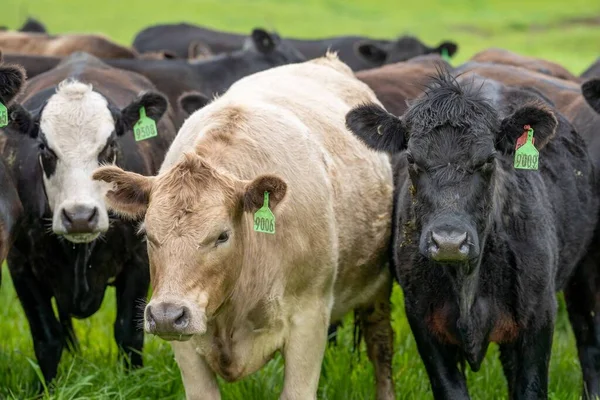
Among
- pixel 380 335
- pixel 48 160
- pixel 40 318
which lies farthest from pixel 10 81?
pixel 380 335

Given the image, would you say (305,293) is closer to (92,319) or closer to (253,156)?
(253,156)

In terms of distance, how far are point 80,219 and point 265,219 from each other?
1727 mm

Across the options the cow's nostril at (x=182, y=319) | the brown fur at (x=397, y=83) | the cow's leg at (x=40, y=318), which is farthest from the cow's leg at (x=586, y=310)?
the cow's leg at (x=40, y=318)

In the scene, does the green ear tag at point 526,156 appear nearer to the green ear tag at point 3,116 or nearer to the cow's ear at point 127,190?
the cow's ear at point 127,190

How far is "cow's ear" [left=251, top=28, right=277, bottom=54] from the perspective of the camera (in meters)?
14.4

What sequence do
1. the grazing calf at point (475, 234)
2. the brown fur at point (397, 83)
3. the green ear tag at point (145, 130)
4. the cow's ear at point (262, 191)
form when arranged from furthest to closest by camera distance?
1. the brown fur at point (397, 83)
2. the green ear tag at point (145, 130)
3. the grazing calf at point (475, 234)
4. the cow's ear at point (262, 191)

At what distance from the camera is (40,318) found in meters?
7.44

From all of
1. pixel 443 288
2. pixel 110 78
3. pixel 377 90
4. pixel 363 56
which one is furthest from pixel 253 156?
pixel 363 56

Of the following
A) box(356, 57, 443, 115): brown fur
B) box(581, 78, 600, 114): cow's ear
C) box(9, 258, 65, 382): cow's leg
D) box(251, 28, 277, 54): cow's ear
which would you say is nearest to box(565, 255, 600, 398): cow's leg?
box(581, 78, 600, 114): cow's ear

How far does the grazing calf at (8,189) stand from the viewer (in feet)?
21.2

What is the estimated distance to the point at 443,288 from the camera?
5750mm

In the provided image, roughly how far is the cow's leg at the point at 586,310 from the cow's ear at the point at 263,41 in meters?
7.48

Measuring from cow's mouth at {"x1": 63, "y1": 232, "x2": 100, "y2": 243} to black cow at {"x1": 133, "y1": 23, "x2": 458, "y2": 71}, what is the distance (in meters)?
9.16

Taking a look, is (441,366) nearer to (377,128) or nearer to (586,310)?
(377,128)
